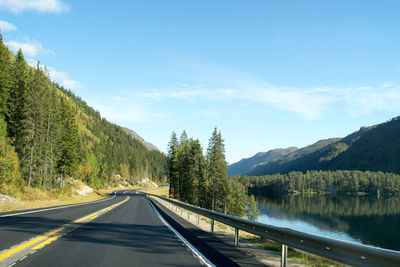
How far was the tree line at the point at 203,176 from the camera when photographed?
6009 centimetres

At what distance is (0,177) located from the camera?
2952 centimetres

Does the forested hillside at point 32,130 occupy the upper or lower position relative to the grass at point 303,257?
upper

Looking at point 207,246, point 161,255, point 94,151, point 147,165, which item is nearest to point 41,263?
point 161,255

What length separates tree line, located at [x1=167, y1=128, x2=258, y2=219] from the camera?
60.1m

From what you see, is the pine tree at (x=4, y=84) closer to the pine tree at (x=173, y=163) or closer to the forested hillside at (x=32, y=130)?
the forested hillside at (x=32, y=130)

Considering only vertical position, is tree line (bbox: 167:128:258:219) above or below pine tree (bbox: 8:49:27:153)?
below

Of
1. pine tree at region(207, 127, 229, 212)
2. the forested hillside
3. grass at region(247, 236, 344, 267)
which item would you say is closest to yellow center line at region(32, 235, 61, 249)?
grass at region(247, 236, 344, 267)

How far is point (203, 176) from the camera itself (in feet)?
219

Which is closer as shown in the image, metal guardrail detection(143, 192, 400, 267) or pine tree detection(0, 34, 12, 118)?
metal guardrail detection(143, 192, 400, 267)

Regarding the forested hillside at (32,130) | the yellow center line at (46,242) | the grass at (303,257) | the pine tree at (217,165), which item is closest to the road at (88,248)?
the yellow center line at (46,242)

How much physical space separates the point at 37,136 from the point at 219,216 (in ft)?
132

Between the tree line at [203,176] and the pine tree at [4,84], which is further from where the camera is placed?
the tree line at [203,176]

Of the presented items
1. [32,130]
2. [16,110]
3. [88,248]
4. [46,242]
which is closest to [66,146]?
[16,110]

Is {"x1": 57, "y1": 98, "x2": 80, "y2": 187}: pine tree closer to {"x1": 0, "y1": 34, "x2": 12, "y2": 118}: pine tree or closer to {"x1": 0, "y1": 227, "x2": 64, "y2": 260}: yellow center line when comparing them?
{"x1": 0, "y1": 34, "x2": 12, "y2": 118}: pine tree
